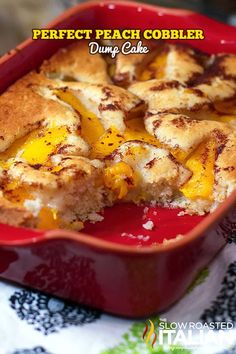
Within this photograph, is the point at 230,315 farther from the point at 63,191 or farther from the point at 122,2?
the point at 122,2

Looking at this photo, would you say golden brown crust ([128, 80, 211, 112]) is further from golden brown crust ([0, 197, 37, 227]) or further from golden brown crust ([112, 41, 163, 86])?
golden brown crust ([0, 197, 37, 227])

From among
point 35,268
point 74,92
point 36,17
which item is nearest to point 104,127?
point 74,92

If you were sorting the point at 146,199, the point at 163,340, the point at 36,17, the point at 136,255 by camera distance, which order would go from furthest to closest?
the point at 36,17, the point at 146,199, the point at 163,340, the point at 136,255

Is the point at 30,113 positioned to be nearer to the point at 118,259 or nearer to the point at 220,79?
the point at 220,79

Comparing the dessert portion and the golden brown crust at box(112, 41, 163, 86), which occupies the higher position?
the golden brown crust at box(112, 41, 163, 86)

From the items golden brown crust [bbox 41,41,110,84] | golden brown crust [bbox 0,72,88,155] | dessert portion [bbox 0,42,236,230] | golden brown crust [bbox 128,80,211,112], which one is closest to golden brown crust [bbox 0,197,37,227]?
dessert portion [bbox 0,42,236,230]

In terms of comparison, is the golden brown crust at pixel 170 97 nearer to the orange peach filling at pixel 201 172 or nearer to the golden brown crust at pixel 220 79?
the golden brown crust at pixel 220 79

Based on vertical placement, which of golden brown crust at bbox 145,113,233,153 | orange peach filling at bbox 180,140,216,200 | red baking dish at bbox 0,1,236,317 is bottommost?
red baking dish at bbox 0,1,236,317
